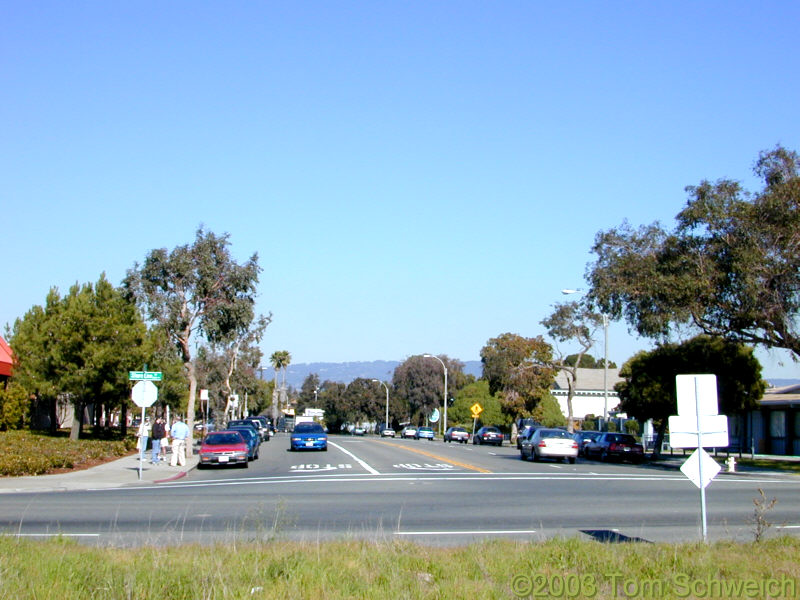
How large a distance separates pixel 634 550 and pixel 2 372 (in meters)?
42.4

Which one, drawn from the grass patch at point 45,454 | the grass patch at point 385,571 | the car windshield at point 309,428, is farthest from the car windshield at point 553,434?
the grass patch at point 385,571

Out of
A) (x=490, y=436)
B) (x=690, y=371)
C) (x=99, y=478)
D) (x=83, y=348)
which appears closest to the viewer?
(x=99, y=478)

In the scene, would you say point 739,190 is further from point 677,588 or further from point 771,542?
point 677,588

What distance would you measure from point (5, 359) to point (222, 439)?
2080 centimetres

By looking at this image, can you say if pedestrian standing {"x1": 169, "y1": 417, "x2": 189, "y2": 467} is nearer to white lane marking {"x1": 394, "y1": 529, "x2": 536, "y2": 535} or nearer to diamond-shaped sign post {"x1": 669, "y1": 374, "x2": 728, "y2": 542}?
white lane marking {"x1": 394, "y1": 529, "x2": 536, "y2": 535}

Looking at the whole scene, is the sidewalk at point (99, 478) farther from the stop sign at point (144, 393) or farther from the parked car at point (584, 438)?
the parked car at point (584, 438)

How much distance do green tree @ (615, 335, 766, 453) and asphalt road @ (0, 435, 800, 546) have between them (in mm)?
9669

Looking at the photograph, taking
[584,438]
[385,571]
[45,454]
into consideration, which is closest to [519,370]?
[584,438]

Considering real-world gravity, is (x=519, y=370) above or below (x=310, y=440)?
above

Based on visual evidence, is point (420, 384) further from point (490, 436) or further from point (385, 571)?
point (385, 571)

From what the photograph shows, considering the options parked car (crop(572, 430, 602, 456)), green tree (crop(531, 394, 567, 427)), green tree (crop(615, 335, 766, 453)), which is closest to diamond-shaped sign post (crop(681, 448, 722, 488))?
green tree (crop(615, 335, 766, 453))

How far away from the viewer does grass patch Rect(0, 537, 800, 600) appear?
7770 mm

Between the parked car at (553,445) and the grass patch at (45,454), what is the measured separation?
1846 centimetres

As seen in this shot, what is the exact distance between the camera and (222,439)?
33656 millimetres
